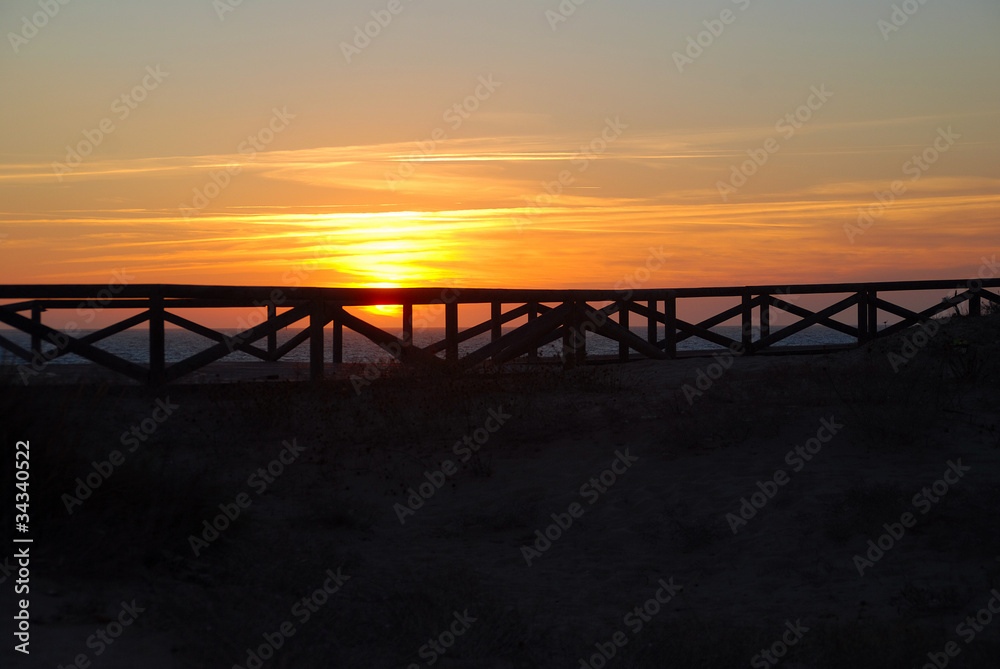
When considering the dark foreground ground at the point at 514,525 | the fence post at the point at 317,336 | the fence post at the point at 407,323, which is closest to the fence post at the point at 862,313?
the dark foreground ground at the point at 514,525

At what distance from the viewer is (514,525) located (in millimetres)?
7570

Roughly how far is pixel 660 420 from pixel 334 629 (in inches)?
212

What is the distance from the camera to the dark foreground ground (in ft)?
16.9

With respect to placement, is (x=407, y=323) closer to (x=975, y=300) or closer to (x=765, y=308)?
(x=765, y=308)

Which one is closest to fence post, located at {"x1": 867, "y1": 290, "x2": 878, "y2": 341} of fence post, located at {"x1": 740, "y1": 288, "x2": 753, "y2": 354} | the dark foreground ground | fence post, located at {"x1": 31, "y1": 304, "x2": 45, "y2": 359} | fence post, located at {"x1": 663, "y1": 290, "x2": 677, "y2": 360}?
fence post, located at {"x1": 740, "y1": 288, "x2": 753, "y2": 354}

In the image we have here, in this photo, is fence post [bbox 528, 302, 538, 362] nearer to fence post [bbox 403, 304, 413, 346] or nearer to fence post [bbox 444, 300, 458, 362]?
fence post [bbox 444, 300, 458, 362]

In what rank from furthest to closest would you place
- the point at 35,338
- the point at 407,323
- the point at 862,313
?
the point at 862,313
the point at 407,323
the point at 35,338

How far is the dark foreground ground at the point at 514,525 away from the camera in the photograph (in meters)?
5.16

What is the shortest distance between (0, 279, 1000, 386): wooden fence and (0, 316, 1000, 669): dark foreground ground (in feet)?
2.63

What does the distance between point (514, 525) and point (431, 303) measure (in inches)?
250

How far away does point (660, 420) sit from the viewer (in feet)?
32.4

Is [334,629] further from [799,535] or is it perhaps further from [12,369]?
[799,535]

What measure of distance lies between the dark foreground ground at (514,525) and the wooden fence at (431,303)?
80 cm

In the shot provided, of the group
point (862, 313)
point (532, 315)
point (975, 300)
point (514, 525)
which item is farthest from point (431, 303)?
point (975, 300)
